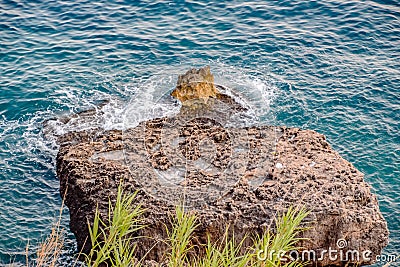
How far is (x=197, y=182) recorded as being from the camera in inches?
471

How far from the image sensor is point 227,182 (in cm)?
1190

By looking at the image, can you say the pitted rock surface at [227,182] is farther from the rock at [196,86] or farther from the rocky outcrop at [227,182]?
the rock at [196,86]

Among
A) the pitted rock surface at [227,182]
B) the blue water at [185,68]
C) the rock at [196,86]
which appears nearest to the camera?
the pitted rock surface at [227,182]

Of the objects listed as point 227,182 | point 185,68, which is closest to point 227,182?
point 227,182

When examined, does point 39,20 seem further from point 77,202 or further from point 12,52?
point 77,202

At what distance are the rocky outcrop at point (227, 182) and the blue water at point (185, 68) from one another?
108cm

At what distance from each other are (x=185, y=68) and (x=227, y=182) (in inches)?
268

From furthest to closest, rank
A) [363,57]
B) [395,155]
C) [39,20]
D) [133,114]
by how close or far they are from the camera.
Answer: [39,20]
[363,57]
[133,114]
[395,155]

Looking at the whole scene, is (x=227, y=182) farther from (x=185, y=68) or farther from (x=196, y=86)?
(x=185, y=68)

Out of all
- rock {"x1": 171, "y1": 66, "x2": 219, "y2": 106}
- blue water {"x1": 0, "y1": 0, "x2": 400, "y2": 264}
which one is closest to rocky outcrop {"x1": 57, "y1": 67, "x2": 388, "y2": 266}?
blue water {"x1": 0, "y1": 0, "x2": 400, "y2": 264}

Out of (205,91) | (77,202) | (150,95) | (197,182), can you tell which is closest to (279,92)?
(205,91)

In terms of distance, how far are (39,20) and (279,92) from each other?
331 inches

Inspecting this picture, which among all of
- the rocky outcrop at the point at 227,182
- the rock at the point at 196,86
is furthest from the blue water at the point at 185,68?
the rocky outcrop at the point at 227,182

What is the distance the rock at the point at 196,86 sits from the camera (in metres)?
16.1
